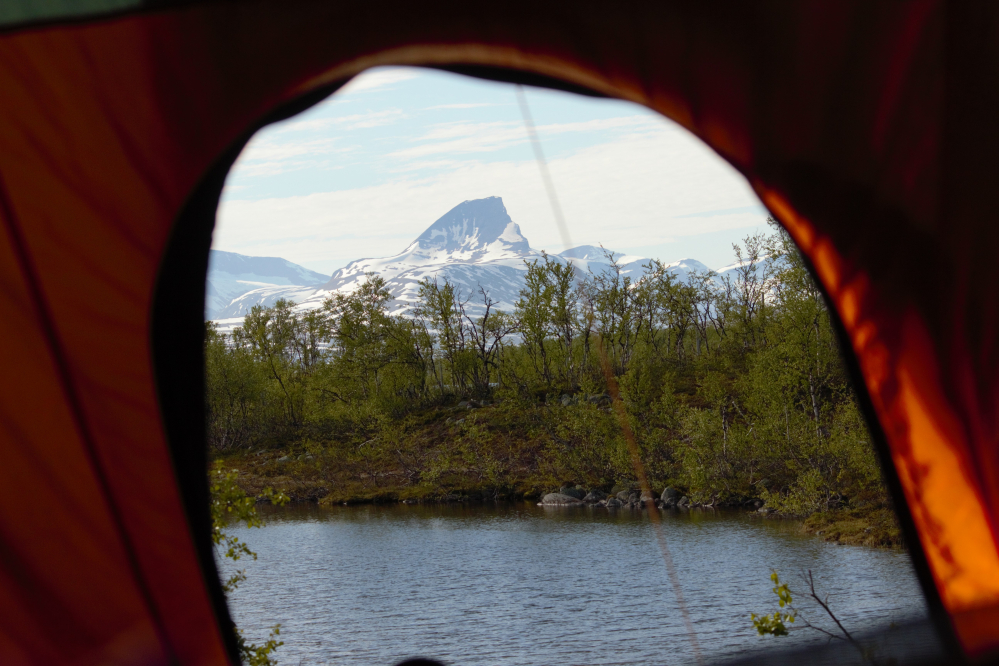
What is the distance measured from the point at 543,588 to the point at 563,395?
1526cm

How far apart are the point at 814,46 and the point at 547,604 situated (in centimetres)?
1629

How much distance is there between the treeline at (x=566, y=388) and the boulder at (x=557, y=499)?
2.78 ft

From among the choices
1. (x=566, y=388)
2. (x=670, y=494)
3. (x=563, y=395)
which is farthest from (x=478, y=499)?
(x=670, y=494)

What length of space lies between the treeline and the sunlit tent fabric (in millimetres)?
17331

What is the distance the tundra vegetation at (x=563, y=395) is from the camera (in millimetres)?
22344

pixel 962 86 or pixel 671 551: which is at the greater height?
pixel 962 86

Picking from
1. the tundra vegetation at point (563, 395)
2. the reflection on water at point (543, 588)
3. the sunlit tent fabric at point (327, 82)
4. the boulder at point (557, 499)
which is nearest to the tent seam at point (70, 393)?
the sunlit tent fabric at point (327, 82)

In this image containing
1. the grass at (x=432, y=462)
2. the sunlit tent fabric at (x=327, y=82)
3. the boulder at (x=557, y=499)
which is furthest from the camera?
the grass at (x=432, y=462)

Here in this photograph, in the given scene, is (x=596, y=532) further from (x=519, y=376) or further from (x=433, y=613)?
(x=519, y=376)

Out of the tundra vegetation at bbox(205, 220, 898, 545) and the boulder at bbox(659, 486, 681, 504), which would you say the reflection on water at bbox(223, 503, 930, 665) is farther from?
the tundra vegetation at bbox(205, 220, 898, 545)

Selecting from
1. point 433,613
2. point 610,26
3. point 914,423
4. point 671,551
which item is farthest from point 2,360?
point 671,551

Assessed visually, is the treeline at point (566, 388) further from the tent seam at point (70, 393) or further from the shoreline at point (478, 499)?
the tent seam at point (70, 393)

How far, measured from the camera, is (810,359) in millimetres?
22469

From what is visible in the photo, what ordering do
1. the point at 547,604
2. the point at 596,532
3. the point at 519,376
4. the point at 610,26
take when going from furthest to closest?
the point at 519,376 → the point at 596,532 → the point at 547,604 → the point at 610,26
